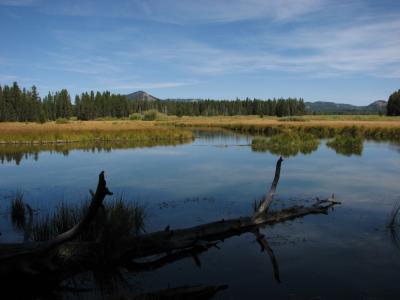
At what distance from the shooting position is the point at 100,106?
131 meters

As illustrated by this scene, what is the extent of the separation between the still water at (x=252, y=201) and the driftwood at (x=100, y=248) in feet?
1.05

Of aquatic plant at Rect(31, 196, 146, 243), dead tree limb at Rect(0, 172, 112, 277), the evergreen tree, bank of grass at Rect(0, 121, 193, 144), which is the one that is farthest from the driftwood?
the evergreen tree

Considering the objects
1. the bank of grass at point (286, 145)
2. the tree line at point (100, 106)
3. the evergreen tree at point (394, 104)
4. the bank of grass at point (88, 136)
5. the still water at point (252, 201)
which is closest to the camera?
the still water at point (252, 201)

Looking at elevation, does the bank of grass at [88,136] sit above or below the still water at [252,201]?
above

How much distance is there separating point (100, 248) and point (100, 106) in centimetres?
12617

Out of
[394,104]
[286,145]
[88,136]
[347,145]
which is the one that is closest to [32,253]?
[286,145]

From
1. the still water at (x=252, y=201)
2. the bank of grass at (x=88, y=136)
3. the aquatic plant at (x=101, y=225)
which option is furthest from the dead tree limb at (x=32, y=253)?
the bank of grass at (x=88, y=136)

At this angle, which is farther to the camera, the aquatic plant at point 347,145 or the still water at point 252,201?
the aquatic plant at point 347,145

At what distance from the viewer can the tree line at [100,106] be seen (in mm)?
97750

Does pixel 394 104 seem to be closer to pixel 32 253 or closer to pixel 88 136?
pixel 88 136

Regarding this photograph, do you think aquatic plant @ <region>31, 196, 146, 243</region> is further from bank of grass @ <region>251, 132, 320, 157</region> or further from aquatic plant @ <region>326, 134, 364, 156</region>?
aquatic plant @ <region>326, 134, 364, 156</region>

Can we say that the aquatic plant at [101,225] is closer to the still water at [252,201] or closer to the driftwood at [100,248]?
the driftwood at [100,248]

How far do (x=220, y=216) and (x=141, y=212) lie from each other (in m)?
2.58

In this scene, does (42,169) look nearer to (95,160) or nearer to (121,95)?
(95,160)
